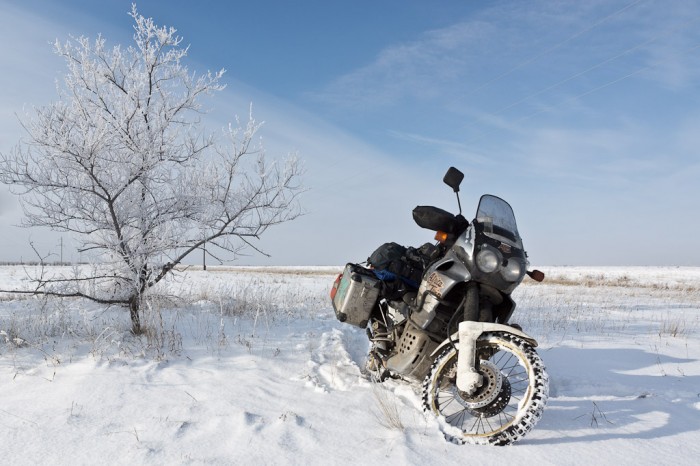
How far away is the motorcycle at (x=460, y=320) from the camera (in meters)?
2.88

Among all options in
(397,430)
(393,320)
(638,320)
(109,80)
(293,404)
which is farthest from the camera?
(638,320)

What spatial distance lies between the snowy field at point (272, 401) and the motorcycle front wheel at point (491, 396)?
112 mm

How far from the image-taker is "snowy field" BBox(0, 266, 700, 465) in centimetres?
275

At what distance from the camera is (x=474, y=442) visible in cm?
283

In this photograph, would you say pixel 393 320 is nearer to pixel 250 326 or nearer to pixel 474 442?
pixel 474 442

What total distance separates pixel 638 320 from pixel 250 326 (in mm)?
7301

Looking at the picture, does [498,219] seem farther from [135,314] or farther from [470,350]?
[135,314]

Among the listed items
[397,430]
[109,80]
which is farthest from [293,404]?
[109,80]

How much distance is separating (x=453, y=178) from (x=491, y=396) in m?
1.58

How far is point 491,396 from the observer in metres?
2.94

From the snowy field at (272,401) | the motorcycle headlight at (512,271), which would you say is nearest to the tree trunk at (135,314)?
the snowy field at (272,401)

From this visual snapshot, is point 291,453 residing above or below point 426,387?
below

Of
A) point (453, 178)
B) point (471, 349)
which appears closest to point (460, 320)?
point (471, 349)

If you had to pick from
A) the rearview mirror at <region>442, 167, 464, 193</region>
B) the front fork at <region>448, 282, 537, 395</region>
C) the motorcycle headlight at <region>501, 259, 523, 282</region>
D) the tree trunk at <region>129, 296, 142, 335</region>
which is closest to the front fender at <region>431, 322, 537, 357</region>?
the front fork at <region>448, 282, 537, 395</region>
